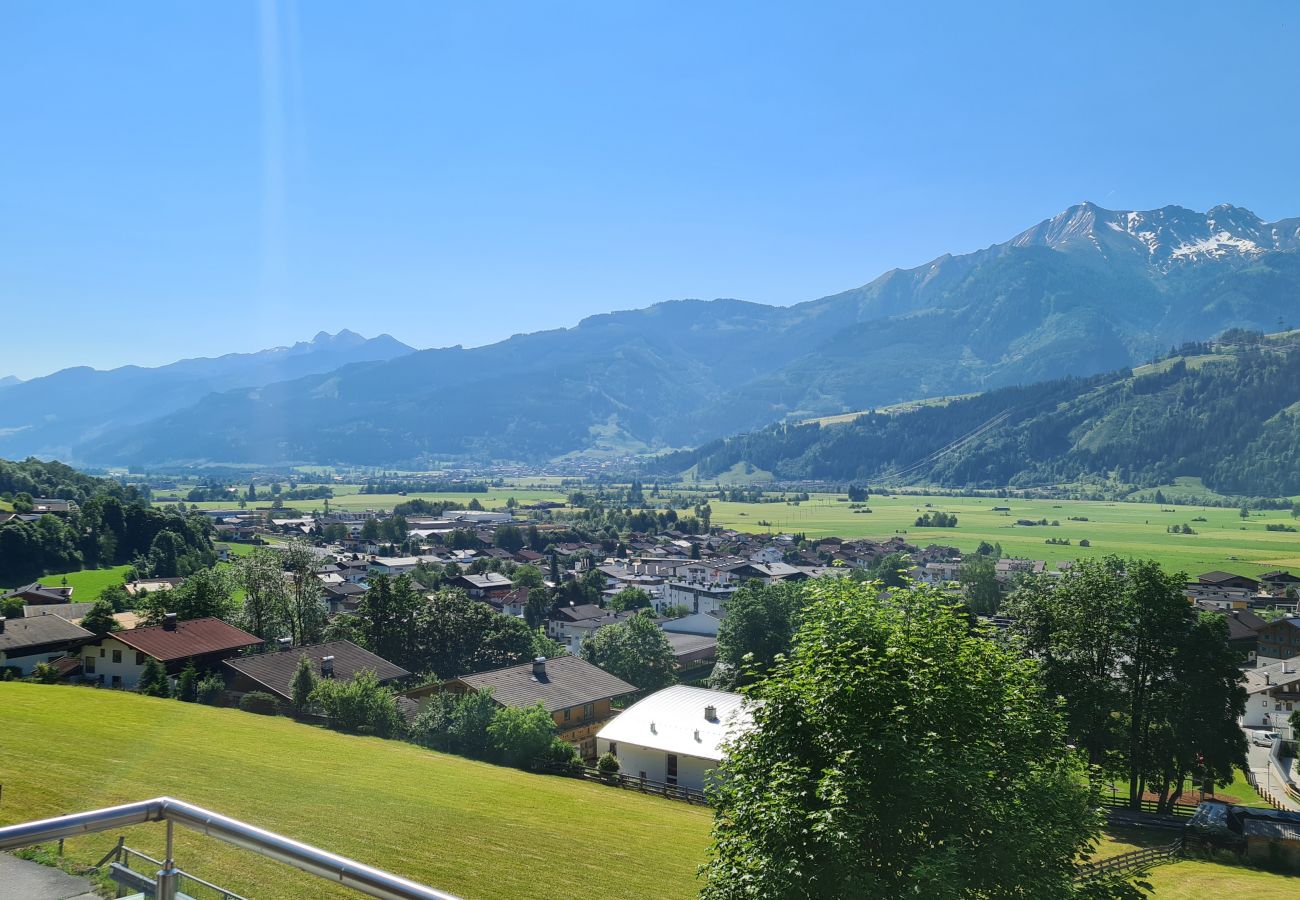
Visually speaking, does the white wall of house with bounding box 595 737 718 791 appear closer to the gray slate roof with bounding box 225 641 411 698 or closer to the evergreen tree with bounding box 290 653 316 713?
the evergreen tree with bounding box 290 653 316 713

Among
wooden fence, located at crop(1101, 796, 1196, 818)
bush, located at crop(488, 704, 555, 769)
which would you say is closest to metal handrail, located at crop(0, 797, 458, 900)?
bush, located at crop(488, 704, 555, 769)

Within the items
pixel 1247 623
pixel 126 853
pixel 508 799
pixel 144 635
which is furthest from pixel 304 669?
pixel 1247 623

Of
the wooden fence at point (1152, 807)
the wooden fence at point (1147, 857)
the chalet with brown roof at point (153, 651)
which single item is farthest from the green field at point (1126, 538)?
the chalet with brown roof at point (153, 651)

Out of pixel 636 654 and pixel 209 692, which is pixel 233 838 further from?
pixel 636 654

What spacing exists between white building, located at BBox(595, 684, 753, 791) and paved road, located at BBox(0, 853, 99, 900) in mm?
36593

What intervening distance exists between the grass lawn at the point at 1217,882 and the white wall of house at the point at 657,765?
17.7 meters

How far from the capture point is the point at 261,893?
6.76m

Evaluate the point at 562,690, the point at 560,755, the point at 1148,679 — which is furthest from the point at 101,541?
the point at 1148,679

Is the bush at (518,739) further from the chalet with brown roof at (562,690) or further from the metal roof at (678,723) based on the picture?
the chalet with brown roof at (562,690)

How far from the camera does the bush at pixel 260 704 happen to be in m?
43.9

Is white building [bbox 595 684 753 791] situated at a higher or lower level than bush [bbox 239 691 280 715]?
lower

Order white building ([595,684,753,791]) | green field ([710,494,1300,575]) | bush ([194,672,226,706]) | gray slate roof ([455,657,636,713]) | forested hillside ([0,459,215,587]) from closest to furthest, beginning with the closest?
white building ([595,684,753,791])
bush ([194,672,226,706])
gray slate roof ([455,657,636,713])
forested hillside ([0,459,215,587])
green field ([710,494,1300,575])

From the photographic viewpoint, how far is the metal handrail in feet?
12.6

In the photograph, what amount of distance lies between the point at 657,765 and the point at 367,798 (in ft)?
68.0
